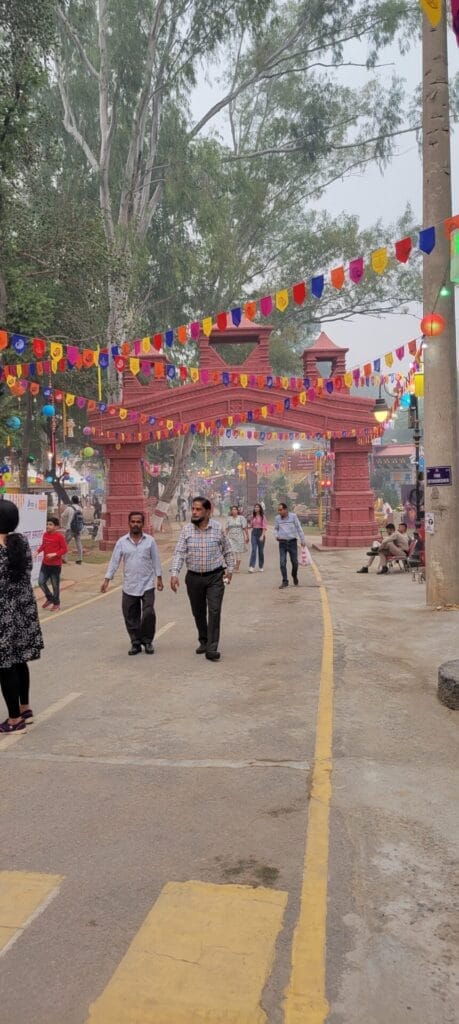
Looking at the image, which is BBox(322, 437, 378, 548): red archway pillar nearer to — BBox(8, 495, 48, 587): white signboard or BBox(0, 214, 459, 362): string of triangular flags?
BBox(0, 214, 459, 362): string of triangular flags

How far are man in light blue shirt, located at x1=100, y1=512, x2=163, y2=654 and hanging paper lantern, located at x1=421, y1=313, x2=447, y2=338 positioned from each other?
5595 millimetres

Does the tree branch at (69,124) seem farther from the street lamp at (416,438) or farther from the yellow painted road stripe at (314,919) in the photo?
the yellow painted road stripe at (314,919)

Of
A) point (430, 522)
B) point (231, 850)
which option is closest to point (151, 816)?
point (231, 850)

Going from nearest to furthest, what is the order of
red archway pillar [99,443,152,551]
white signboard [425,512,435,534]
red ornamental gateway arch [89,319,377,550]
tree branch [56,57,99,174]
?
white signboard [425,512,435,534] → red ornamental gateway arch [89,319,377,550] → red archway pillar [99,443,152,551] → tree branch [56,57,99,174]

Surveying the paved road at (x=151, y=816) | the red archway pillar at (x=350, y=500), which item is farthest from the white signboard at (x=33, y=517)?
the red archway pillar at (x=350, y=500)

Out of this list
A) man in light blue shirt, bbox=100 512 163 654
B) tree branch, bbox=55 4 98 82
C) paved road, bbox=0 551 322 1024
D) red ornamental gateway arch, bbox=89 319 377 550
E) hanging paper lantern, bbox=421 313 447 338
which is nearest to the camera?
paved road, bbox=0 551 322 1024

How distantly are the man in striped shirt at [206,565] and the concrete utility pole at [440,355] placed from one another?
4367 millimetres

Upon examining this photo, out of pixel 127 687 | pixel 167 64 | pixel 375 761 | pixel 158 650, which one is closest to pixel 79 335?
pixel 167 64

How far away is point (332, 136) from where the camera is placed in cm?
3697

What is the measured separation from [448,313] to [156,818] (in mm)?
9429

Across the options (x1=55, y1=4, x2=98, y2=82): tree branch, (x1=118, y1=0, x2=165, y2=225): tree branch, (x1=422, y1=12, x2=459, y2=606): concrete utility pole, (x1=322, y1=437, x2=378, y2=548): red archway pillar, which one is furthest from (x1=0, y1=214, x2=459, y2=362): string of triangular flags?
(x1=55, y1=4, x2=98, y2=82): tree branch

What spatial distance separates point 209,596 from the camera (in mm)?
7770

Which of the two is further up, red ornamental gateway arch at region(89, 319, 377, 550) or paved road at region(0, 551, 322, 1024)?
red ornamental gateway arch at region(89, 319, 377, 550)

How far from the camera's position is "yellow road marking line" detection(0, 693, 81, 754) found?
5172 millimetres
